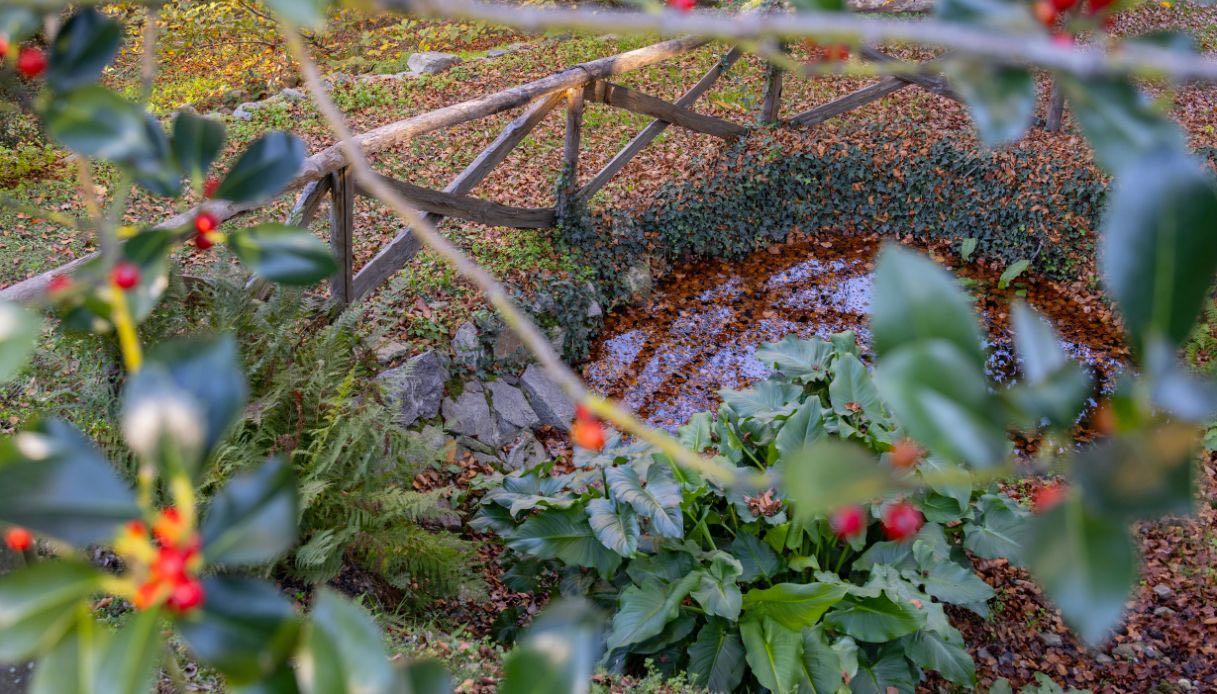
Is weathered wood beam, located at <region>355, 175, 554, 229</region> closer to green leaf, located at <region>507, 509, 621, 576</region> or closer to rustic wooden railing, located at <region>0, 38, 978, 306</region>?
rustic wooden railing, located at <region>0, 38, 978, 306</region>

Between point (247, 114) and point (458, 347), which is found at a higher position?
point (247, 114)

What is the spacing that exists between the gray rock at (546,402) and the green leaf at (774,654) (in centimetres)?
196

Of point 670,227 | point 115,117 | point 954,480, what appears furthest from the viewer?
point 670,227

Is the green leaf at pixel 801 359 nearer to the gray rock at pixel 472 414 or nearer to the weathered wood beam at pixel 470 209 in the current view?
the gray rock at pixel 472 414

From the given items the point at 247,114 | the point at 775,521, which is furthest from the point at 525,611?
the point at 247,114

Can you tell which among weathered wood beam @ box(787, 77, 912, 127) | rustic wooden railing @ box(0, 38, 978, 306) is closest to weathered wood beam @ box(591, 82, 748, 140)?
rustic wooden railing @ box(0, 38, 978, 306)

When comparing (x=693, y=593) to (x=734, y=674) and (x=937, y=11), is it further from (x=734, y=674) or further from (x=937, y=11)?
(x=937, y=11)

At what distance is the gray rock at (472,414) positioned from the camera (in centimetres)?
438

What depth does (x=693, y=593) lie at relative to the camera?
3111 millimetres

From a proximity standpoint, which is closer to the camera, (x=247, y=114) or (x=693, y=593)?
(x=693, y=593)

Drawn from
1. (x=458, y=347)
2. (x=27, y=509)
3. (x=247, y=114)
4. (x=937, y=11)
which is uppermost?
(x=937, y=11)

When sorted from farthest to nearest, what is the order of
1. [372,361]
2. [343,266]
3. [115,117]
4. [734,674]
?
[343,266]
[372,361]
[734,674]
[115,117]

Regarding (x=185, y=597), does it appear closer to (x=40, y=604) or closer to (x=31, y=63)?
(x=40, y=604)

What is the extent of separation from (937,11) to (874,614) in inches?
117
